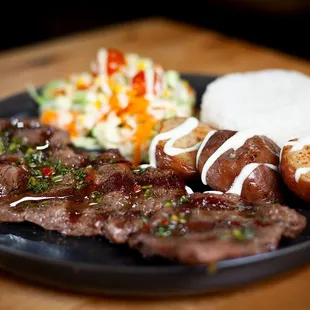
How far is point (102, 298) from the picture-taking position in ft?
7.29

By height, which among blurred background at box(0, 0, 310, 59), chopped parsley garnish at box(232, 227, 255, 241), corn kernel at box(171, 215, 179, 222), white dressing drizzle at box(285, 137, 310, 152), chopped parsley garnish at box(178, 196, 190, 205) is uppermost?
white dressing drizzle at box(285, 137, 310, 152)

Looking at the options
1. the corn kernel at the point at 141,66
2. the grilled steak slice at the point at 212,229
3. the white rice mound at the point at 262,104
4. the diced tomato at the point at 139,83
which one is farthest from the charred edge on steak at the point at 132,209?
the corn kernel at the point at 141,66

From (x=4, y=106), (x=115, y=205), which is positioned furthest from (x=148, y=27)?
(x=115, y=205)

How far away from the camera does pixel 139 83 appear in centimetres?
397

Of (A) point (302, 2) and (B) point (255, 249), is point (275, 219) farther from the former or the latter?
(A) point (302, 2)

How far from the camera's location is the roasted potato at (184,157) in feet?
9.59

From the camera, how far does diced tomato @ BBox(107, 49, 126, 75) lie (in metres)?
4.23

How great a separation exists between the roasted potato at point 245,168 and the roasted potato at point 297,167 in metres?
0.09

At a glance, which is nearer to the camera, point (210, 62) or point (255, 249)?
point (255, 249)

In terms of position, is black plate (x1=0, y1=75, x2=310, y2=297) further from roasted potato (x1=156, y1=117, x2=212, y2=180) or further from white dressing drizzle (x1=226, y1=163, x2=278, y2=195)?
roasted potato (x1=156, y1=117, x2=212, y2=180)

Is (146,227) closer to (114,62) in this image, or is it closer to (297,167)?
(297,167)

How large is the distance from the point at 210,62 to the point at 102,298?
10.8 ft

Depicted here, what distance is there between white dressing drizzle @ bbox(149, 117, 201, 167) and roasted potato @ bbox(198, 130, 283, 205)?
0.71 feet

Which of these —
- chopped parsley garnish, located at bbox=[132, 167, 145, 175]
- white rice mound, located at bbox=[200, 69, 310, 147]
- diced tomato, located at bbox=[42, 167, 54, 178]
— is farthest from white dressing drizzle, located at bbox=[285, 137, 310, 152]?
diced tomato, located at bbox=[42, 167, 54, 178]
